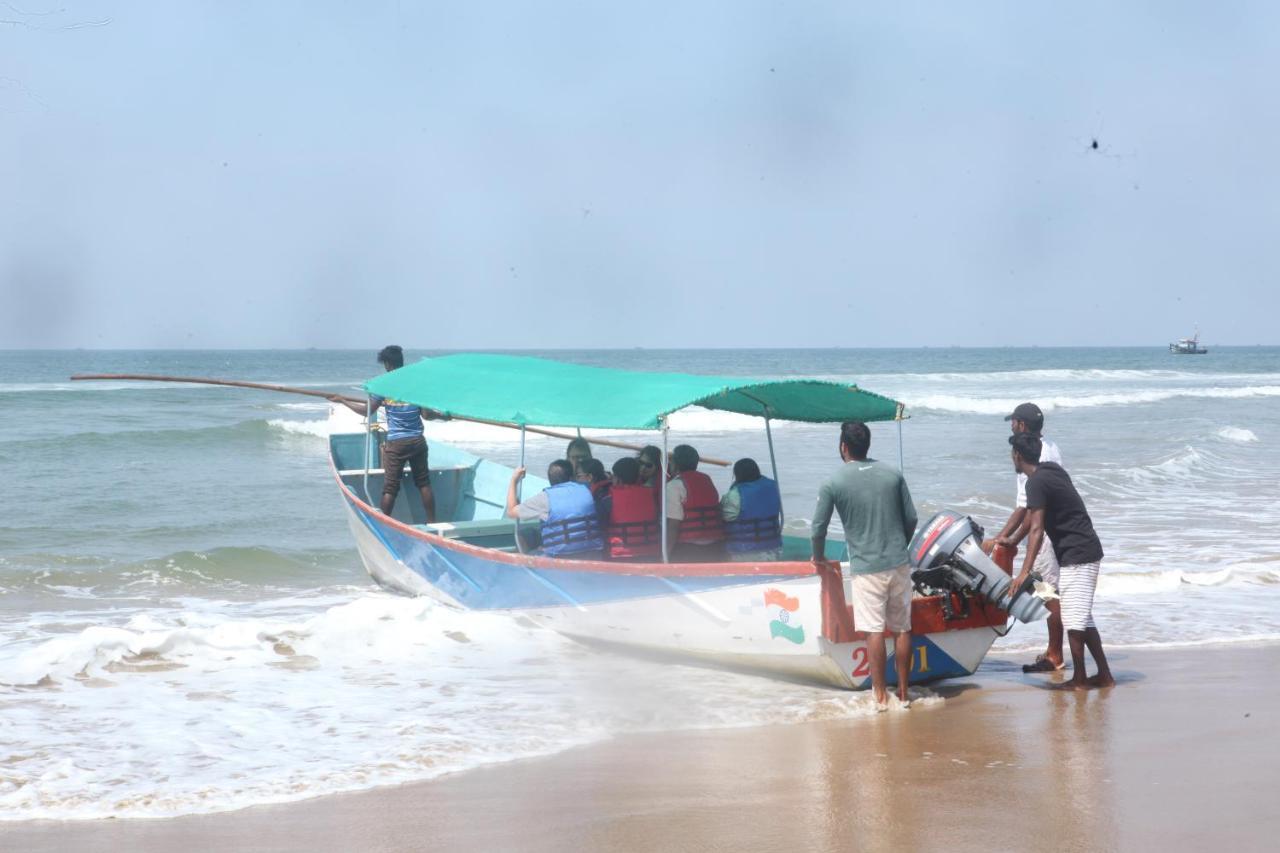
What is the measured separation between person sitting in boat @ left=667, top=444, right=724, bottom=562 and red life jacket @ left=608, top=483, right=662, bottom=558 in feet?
0.43

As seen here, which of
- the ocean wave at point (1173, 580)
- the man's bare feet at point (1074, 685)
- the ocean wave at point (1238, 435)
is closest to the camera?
the man's bare feet at point (1074, 685)

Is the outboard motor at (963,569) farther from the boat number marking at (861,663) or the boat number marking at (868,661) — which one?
the boat number marking at (861,663)

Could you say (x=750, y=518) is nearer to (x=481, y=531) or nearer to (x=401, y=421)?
(x=481, y=531)

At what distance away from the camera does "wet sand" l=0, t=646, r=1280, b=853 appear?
4.61 m

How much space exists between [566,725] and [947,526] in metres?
2.30

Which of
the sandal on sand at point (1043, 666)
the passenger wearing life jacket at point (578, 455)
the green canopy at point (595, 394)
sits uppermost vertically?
the green canopy at point (595, 394)

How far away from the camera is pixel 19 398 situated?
40.3 meters

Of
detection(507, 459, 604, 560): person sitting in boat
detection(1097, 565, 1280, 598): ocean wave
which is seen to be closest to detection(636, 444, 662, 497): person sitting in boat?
detection(507, 459, 604, 560): person sitting in boat

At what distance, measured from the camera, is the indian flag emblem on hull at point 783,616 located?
6742 millimetres

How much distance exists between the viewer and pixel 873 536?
6371 mm

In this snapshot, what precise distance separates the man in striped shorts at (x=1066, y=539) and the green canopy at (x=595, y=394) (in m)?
1.30

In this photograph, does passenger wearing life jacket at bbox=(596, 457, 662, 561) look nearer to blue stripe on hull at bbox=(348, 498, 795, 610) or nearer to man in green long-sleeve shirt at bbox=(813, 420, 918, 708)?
blue stripe on hull at bbox=(348, 498, 795, 610)

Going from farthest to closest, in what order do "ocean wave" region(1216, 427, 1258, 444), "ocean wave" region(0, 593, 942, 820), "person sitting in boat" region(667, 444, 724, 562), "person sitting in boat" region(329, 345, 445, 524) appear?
"ocean wave" region(1216, 427, 1258, 444) → "person sitting in boat" region(329, 345, 445, 524) → "person sitting in boat" region(667, 444, 724, 562) → "ocean wave" region(0, 593, 942, 820)

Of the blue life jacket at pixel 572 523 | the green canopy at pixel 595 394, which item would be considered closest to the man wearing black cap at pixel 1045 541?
the green canopy at pixel 595 394
